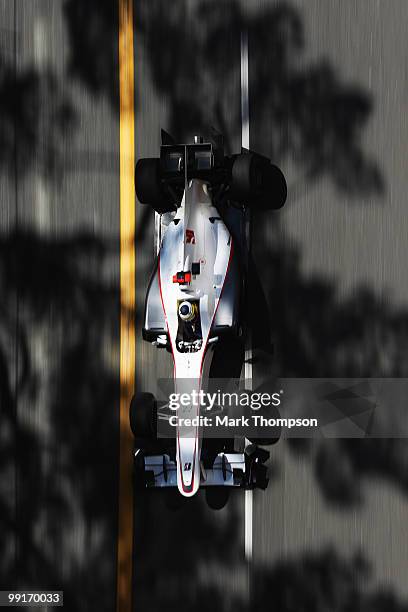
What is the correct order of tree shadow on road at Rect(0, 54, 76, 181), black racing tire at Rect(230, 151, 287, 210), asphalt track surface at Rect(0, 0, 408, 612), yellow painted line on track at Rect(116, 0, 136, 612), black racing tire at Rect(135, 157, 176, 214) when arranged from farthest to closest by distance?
tree shadow on road at Rect(0, 54, 76, 181)
yellow painted line on track at Rect(116, 0, 136, 612)
asphalt track surface at Rect(0, 0, 408, 612)
black racing tire at Rect(135, 157, 176, 214)
black racing tire at Rect(230, 151, 287, 210)

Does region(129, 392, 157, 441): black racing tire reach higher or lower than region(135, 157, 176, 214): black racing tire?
lower

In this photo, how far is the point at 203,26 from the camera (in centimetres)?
1018

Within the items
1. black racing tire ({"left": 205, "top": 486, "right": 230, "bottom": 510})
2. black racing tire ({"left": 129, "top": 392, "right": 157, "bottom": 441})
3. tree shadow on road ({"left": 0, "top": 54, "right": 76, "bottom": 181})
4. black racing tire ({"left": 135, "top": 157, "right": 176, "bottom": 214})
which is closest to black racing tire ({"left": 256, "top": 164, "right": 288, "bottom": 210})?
black racing tire ({"left": 135, "top": 157, "right": 176, "bottom": 214})

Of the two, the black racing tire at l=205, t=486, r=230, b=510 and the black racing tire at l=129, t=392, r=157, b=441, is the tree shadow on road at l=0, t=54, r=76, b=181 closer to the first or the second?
the black racing tire at l=129, t=392, r=157, b=441

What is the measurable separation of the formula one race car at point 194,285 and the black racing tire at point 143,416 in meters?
0.01

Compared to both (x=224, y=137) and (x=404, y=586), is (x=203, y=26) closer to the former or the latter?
(x=224, y=137)

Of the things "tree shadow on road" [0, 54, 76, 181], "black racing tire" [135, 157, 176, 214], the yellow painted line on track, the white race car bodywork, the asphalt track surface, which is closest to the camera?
the white race car bodywork

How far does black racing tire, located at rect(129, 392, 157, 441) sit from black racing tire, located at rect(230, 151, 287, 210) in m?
2.65

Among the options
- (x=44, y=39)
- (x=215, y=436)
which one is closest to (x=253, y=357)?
(x=215, y=436)

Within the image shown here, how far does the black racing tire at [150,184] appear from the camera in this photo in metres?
9.59

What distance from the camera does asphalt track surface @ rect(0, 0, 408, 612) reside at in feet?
32.4

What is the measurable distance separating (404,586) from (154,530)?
3.22 m

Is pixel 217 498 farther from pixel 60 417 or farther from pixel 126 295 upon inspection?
pixel 126 295

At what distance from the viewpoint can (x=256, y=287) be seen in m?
9.95
